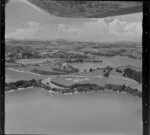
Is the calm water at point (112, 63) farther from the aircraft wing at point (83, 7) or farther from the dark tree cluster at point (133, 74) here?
the aircraft wing at point (83, 7)

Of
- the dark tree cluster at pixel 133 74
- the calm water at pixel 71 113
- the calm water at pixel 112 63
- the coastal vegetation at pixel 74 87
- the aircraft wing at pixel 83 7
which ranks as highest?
the aircraft wing at pixel 83 7

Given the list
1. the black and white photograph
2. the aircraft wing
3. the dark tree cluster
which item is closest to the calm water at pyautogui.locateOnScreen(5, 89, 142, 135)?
the black and white photograph

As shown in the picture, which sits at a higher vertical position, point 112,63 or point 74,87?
point 112,63

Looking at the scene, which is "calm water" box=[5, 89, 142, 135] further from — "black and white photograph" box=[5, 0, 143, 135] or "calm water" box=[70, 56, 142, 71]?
"calm water" box=[70, 56, 142, 71]

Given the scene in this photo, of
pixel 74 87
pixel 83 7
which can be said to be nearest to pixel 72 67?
pixel 74 87

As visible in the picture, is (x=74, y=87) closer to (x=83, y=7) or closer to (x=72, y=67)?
(x=72, y=67)

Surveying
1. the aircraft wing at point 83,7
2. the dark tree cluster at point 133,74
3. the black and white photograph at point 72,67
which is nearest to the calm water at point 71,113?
the black and white photograph at point 72,67

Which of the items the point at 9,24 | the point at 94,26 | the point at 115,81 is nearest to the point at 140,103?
the point at 115,81
